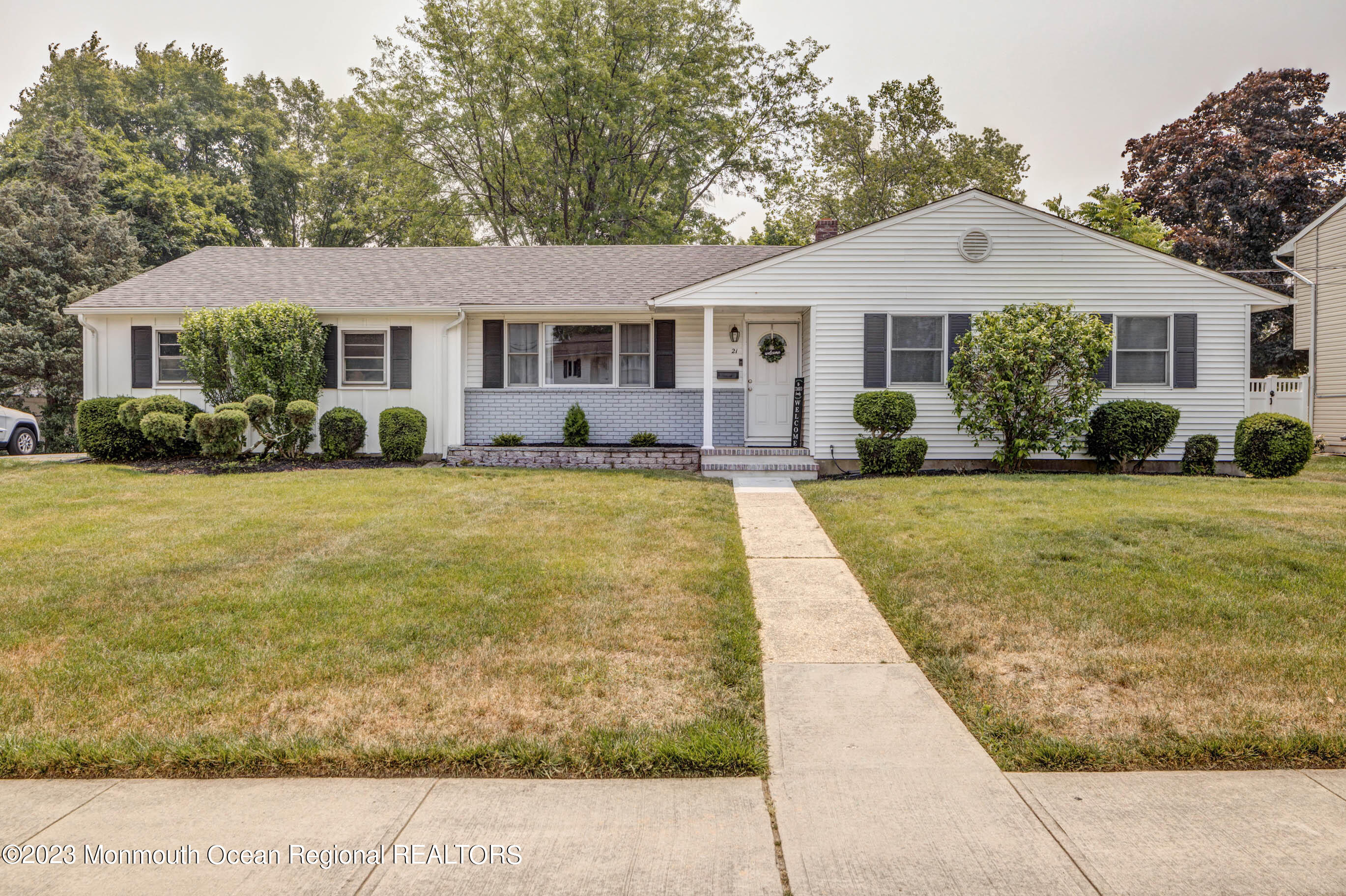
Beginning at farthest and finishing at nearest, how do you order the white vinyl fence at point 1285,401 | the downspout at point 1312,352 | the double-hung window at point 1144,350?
the downspout at point 1312,352 → the white vinyl fence at point 1285,401 → the double-hung window at point 1144,350

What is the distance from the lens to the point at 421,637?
14.7ft

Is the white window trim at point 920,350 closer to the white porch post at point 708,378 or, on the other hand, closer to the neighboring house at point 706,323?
the neighboring house at point 706,323

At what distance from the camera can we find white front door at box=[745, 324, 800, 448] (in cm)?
1449

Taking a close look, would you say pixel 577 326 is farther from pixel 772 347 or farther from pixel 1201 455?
pixel 1201 455

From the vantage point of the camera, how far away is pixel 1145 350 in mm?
12664

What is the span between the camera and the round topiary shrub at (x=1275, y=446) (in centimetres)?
1163

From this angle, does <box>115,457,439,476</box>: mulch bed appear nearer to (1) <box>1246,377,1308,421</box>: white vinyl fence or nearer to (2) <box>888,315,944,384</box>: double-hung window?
(2) <box>888,315,944,384</box>: double-hung window

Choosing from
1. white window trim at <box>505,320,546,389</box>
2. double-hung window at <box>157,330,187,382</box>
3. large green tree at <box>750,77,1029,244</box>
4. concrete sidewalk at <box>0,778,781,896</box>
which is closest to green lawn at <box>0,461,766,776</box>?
concrete sidewalk at <box>0,778,781,896</box>

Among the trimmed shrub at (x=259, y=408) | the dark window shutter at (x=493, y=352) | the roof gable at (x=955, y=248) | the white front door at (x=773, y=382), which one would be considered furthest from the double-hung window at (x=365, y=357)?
the white front door at (x=773, y=382)

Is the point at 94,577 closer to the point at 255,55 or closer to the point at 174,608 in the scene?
the point at 174,608

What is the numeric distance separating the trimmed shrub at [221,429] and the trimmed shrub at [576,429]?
5125mm

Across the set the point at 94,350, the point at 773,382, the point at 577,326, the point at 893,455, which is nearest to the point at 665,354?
the point at 577,326

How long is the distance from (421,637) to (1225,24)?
1541cm

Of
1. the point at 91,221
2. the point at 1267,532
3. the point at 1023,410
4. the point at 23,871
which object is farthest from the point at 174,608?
the point at 91,221
